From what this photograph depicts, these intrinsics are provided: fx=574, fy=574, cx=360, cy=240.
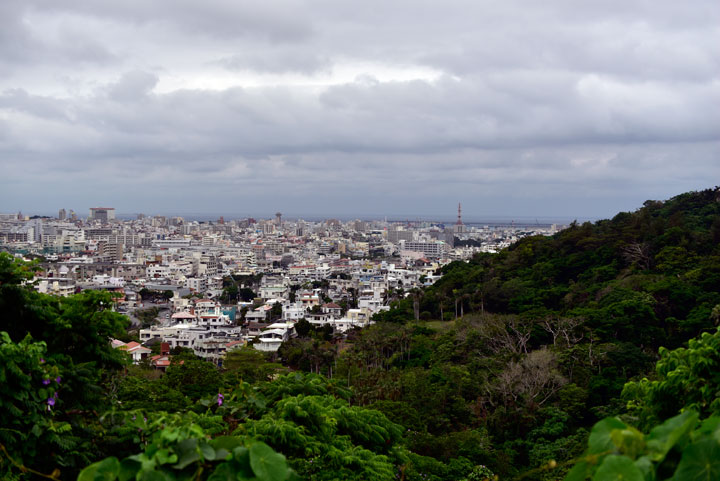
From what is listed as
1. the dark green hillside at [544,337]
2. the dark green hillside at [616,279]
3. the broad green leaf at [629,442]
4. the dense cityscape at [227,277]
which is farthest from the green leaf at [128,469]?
the dark green hillside at [616,279]

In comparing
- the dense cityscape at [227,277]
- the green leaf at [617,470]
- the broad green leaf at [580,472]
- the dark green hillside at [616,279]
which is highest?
the green leaf at [617,470]

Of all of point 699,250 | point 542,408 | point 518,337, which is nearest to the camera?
point 542,408

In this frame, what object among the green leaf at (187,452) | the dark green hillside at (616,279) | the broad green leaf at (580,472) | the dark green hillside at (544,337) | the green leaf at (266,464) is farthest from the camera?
the dark green hillside at (616,279)

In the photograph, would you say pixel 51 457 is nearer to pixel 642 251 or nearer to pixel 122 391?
pixel 122 391

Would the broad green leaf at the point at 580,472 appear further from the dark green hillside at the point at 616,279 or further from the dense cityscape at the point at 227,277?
the dark green hillside at the point at 616,279

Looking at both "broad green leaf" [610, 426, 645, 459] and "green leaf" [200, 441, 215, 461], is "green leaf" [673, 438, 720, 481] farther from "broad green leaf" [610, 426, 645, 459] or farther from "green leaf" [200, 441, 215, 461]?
"green leaf" [200, 441, 215, 461]

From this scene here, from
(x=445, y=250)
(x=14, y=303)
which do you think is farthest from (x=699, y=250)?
(x=445, y=250)

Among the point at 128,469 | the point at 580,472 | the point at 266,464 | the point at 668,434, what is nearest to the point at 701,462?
the point at 668,434
